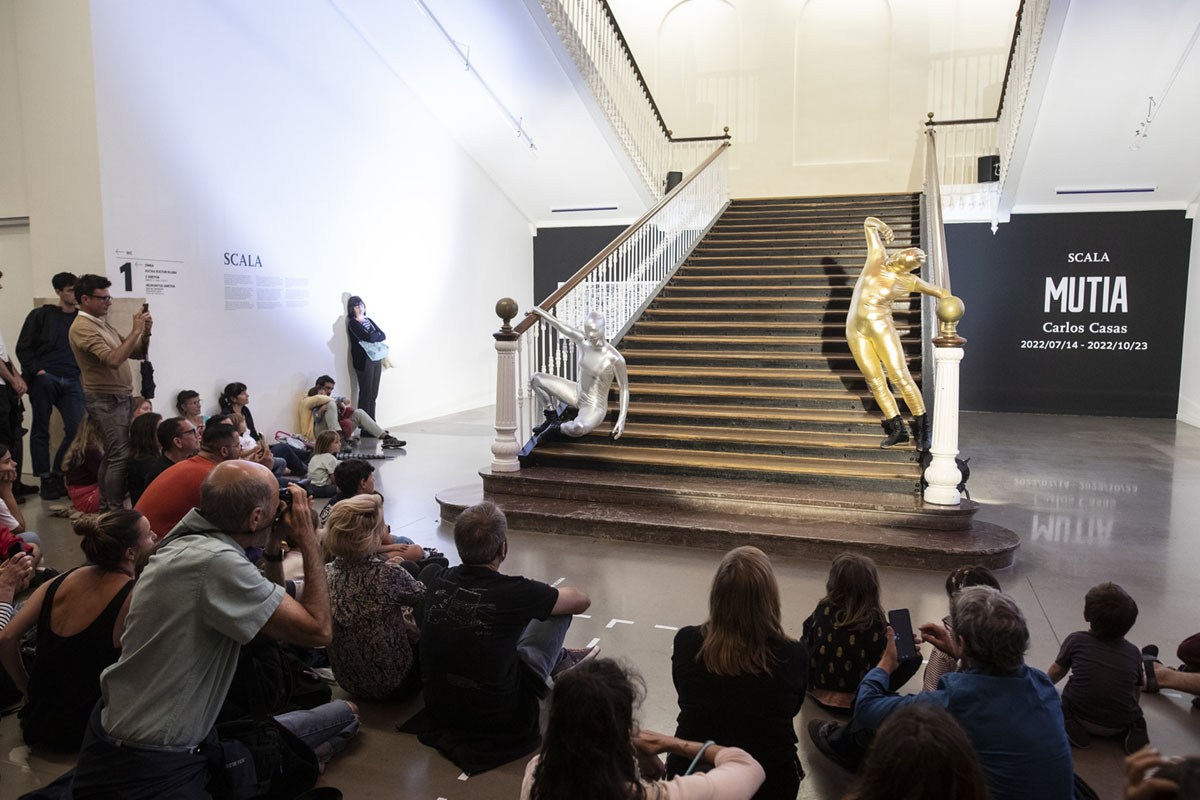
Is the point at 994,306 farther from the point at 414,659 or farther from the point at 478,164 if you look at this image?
the point at 414,659

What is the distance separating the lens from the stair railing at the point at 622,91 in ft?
31.3

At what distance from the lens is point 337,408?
8062 millimetres

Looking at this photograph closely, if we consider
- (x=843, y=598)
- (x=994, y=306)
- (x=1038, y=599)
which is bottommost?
(x=1038, y=599)

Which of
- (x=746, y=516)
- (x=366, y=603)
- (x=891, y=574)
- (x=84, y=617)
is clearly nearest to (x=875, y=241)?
(x=746, y=516)

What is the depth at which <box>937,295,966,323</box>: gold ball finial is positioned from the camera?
4785mm

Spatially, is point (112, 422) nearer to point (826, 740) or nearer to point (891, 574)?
point (826, 740)

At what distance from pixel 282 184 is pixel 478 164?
13.9 feet

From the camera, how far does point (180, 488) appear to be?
11.1 feet

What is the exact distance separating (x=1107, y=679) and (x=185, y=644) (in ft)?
8.73

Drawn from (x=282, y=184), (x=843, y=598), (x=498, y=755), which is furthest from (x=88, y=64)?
(x=843, y=598)

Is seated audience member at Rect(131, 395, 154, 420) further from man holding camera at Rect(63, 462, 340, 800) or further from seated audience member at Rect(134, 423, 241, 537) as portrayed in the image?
man holding camera at Rect(63, 462, 340, 800)

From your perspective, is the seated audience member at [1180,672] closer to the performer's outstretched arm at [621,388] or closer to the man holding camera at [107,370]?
the performer's outstretched arm at [621,388]

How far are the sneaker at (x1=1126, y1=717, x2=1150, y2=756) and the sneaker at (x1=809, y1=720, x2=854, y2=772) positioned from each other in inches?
35.7

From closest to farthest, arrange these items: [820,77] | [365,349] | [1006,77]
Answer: [365,349], [1006,77], [820,77]
